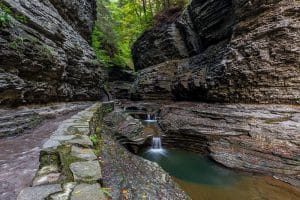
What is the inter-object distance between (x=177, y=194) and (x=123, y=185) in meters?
1.50

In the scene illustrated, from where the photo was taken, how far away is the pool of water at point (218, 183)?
213 inches

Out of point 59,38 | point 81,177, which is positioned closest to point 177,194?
point 81,177

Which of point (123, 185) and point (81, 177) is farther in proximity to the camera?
point (123, 185)

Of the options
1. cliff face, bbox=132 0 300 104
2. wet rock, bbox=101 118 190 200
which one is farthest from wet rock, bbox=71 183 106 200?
cliff face, bbox=132 0 300 104

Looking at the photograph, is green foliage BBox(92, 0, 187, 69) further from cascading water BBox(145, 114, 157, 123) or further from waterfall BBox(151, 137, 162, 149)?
waterfall BBox(151, 137, 162, 149)

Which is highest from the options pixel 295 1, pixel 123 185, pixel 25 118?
pixel 295 1

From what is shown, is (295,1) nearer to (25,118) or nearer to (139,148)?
(139,148)

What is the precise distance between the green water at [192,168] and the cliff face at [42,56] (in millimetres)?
4795

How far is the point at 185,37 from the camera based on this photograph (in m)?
16.5

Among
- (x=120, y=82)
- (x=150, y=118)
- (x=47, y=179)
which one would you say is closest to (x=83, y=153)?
(x=47, y=179)

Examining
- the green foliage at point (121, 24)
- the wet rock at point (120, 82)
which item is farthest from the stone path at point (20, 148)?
the wet rock at point (120, 82)

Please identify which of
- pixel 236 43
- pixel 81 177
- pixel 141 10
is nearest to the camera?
pixel 81 177

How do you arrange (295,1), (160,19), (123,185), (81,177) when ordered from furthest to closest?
(160,19) → (295,1) → (123,185) → (81,177)

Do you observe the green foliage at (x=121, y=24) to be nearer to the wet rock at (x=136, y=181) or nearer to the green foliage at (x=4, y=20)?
the green foliage at (x=4, y=20)
